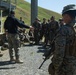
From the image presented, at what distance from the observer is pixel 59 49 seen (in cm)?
436

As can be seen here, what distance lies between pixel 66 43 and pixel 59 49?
0.12m

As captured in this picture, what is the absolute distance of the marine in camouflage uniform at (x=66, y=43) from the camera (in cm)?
433

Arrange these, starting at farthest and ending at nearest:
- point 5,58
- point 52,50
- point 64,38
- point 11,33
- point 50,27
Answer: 1. point 50,27
2. point 5,58
3. point 11,33
4. point 52,50
5. point 64,38

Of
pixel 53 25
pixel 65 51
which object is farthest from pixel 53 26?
pixel 65 51

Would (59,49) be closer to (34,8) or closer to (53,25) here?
(53,25)

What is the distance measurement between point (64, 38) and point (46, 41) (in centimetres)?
1539

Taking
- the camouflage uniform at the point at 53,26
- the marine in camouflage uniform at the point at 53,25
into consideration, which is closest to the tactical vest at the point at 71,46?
the marine in camouflage uniform at the point at 53,25

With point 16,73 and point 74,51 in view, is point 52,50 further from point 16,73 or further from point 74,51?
point 16,73

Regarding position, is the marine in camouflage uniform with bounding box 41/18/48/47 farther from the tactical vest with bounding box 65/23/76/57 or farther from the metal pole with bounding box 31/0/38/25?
the tactical vest with bounding box 65/23/76/57

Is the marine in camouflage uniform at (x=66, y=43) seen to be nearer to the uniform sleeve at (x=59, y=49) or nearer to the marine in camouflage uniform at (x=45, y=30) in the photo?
the uniform sleeve at (x=59, y=49)

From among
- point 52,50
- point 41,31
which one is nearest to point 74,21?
point 52,50

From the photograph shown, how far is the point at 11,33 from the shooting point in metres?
11.3

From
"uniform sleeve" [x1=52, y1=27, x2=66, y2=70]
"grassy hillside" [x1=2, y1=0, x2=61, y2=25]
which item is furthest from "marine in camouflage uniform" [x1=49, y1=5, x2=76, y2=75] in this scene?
"grassy hillside" [x1=2, y1=0, x2=61, y2=25]

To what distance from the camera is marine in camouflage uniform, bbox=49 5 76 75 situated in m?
4.33
